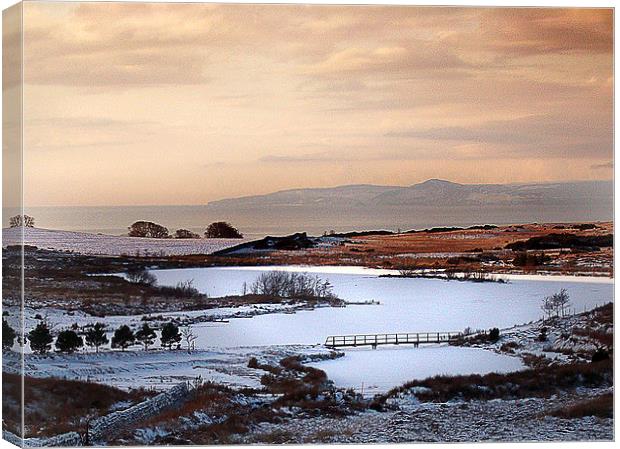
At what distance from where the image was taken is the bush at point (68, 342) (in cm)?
1011

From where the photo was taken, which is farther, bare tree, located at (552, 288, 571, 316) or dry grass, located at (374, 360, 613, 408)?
bare tree, located at (552, 288, 571, 316)

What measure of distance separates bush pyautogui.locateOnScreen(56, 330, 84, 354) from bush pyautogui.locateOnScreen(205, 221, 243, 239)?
1.26 metres

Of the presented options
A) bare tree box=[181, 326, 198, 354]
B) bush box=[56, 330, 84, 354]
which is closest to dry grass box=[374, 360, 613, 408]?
bare tree box=[181, 326, 198, 354]

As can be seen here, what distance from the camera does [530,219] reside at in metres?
10.8

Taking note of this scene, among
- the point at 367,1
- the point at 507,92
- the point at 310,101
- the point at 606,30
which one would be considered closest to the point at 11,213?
the point at 310,101

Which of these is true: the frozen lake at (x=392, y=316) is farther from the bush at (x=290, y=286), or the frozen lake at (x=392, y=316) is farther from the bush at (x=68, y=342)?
the bush at (x=68, y=342)

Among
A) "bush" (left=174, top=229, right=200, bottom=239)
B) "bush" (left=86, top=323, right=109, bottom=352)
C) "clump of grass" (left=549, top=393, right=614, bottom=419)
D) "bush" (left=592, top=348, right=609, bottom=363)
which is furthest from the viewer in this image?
"bush" (left=592, top=348, right=609, bottom=363)

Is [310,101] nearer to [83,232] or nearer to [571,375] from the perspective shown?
[83,232]

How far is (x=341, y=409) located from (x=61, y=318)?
224 centimetres

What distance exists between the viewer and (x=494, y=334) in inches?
418

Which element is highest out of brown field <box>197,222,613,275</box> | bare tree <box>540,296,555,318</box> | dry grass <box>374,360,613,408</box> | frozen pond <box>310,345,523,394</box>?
brown field <box>197,222,613,275</box>

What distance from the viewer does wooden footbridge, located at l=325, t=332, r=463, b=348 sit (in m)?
10.5

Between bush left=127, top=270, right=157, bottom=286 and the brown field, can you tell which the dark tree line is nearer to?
the brown field

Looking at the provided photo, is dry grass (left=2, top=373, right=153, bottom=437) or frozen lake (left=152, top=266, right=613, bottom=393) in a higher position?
frozen lake (left=152, top=266, right=613, bottom=393)
